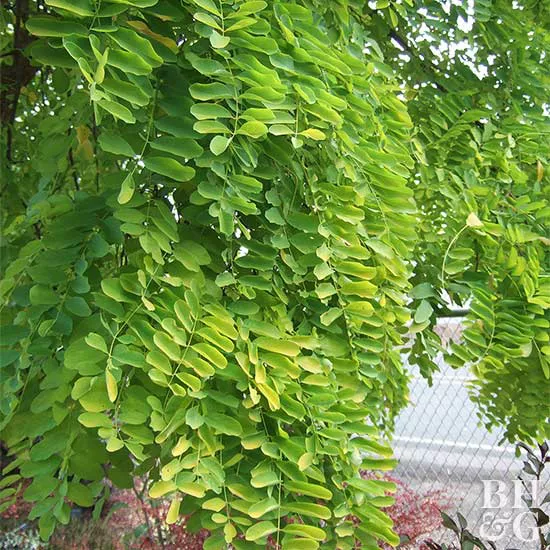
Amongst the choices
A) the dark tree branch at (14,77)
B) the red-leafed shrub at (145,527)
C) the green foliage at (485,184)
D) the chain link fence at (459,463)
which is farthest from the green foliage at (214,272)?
the red-leafed shrub at (145,527)

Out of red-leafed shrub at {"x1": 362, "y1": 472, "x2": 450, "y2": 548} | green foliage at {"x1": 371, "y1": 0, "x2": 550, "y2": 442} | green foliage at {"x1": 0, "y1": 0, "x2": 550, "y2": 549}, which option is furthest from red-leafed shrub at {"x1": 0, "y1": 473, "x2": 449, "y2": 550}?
green foliage at {"x1": 0, "y1": 0, "x2": 550, "y2": 549}

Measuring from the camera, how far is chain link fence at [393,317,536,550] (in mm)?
2117

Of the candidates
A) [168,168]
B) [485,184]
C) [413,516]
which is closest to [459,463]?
[413,516]

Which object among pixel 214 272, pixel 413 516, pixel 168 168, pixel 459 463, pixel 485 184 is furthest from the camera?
pixel 459 463

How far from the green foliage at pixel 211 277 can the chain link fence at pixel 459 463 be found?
1.64 feet

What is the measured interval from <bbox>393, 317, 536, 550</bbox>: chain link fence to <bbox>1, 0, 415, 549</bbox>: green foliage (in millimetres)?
501

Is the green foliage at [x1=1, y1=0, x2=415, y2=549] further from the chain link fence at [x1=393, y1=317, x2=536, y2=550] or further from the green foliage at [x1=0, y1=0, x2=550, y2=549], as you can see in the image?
Answer: the chain link fence at [x1=393, y1=317, x2=536, y2=550]

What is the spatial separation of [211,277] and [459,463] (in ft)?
11.0

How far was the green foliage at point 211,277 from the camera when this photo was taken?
0.61m

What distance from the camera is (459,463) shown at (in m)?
3.71

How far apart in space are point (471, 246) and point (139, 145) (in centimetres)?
64

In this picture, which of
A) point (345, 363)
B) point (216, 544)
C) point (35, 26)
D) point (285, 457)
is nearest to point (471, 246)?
point (345, 363)

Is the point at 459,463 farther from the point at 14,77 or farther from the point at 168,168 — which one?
the point at 168,168

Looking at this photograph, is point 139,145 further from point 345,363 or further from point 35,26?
point 345,363
